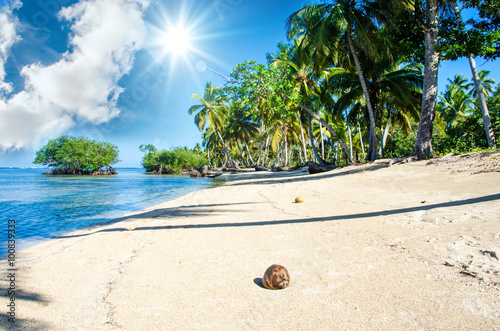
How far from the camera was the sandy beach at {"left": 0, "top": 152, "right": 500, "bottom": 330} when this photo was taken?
192cm

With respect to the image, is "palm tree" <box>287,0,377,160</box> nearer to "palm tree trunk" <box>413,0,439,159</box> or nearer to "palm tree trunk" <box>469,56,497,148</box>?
"palm tree trunk" <box>413,0,439,159</box>

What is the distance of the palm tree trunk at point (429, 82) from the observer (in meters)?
10.6

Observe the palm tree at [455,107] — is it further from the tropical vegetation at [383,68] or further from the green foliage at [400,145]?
the green foliage at [400,145]

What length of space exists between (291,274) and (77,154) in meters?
66.7

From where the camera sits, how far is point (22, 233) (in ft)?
20.6

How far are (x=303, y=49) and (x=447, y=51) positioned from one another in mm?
8888

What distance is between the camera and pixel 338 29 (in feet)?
49.3

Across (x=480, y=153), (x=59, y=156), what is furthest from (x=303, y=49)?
(x=59, y=156)

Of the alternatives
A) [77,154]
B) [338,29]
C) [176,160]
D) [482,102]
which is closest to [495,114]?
[482,102]

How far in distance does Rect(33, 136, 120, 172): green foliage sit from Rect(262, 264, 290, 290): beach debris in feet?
215

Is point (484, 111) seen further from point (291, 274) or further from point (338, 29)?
point (291, 274)

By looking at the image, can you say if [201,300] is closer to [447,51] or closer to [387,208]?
[387,208]

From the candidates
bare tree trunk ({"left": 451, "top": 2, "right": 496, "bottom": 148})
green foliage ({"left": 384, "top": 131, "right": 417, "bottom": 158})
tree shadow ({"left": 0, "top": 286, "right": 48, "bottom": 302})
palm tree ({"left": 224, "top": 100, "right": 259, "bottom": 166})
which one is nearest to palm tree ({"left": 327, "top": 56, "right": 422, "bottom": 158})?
bare tree trunk ({"left": 451, "top": 2, "right": 496, "bottom": 148})

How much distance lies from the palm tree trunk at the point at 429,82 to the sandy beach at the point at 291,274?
6.43 metres
